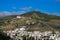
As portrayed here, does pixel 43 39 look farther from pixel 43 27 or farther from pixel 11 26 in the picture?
pixel 11 26

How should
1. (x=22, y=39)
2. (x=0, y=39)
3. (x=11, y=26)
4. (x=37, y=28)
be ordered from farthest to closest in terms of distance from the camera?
(x=11, y=26) → (x=37, y=28) → (x=22, y=39) → (x=0, y=39)

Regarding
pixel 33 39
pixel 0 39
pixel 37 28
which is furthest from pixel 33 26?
pixel 0 39

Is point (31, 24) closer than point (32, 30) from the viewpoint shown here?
No

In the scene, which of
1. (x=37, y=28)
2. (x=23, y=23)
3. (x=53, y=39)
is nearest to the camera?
(x=53, y=39)

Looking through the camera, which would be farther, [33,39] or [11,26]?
[11,26]

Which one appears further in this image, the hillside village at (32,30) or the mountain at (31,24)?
the mountain at (31,24)

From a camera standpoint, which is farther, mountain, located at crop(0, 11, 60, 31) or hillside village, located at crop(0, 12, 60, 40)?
mountain, located at crop(0, 11, 60, 31)

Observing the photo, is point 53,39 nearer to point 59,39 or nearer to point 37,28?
point 59,39

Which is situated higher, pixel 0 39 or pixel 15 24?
pixel 15 24

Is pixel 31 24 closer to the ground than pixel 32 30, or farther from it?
farther from it
